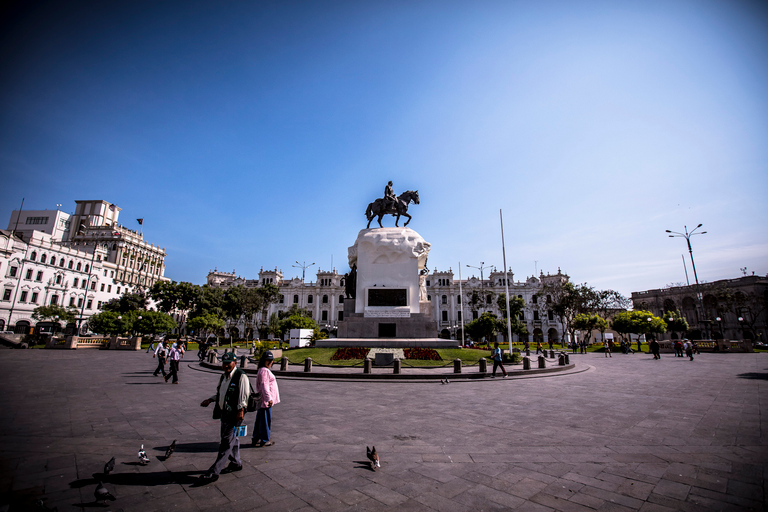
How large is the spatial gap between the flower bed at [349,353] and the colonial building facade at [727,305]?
57.0 metres

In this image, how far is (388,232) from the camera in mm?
28109

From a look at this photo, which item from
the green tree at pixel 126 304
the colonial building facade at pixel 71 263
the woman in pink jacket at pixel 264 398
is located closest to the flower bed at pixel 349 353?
the woman in pink jacket at pixel 264 398

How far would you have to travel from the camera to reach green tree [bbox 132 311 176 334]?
1658 inches

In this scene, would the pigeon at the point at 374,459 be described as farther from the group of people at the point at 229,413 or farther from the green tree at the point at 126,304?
the green tree at the point at 126,304

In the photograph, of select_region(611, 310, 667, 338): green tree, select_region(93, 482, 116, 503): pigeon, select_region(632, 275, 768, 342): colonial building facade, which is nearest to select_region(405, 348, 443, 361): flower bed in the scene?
select_region(93, 482, 116, 503): pigeon

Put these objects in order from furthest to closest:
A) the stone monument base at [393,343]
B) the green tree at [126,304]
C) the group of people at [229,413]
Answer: the green tree at [126,304] → the stone monument base at [393,343] → the group of people at [229,413]

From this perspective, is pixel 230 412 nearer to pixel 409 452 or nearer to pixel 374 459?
pixel 374 459

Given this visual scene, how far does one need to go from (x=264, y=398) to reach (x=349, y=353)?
15.7m

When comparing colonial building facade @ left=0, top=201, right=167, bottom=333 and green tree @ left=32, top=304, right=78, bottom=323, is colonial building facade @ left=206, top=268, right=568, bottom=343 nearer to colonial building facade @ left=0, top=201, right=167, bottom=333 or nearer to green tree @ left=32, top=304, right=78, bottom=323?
colonial building facade @ left=0, top=201, right=167, bottom=333

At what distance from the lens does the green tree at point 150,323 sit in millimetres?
42125

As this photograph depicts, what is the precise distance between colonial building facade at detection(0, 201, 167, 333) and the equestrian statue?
39.6 metres

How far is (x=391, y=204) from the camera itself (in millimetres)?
29031

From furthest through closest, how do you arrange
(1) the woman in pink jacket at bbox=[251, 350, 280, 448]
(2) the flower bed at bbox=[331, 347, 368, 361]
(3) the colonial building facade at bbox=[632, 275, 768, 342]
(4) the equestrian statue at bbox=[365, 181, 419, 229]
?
(3) the colonial building facade at bbox=[632, 275, 768, 342], (4) the equestrian statue at bbox=[365, 181, 419, 229], (2) the flower bed at bbox=[331, 347, 368, 361], (1) the woman in pink jacket at bbox=[251, 350, 280, 448]

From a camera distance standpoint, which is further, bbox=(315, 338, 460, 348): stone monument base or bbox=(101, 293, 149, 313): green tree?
bbox=(101, 293, 149, 313): green tree
